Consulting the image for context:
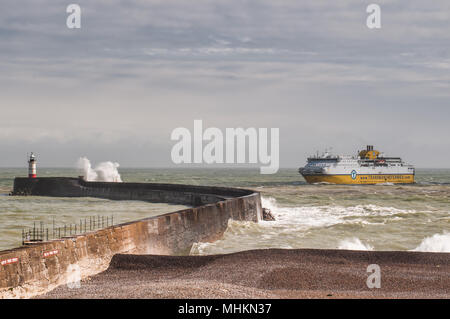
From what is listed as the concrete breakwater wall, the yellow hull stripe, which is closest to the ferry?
the yellow hull stripe

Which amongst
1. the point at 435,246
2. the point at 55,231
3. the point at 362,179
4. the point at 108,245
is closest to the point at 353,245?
the point at 435,246

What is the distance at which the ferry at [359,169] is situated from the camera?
3297 inches

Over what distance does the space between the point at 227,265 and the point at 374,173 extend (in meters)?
83.8

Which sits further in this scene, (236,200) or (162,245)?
(236,200)

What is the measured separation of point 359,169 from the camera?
290ft

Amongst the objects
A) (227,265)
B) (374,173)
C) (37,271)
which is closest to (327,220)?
(227,265)

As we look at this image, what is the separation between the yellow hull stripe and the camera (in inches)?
3285

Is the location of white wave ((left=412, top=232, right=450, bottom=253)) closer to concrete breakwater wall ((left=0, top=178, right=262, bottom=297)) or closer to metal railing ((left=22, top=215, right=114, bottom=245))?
concrete breakwater wall ((left=0, top=178, right=262, bottom=297))

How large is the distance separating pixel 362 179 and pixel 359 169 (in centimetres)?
179

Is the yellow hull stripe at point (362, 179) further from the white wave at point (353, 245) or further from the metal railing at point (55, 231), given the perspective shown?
the white wave at point (353, 245)

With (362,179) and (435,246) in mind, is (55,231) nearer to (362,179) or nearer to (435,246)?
(435,246)

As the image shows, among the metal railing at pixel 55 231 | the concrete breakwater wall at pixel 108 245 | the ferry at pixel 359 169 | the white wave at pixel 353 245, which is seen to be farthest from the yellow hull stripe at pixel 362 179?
the white wave at pixel 353 245
